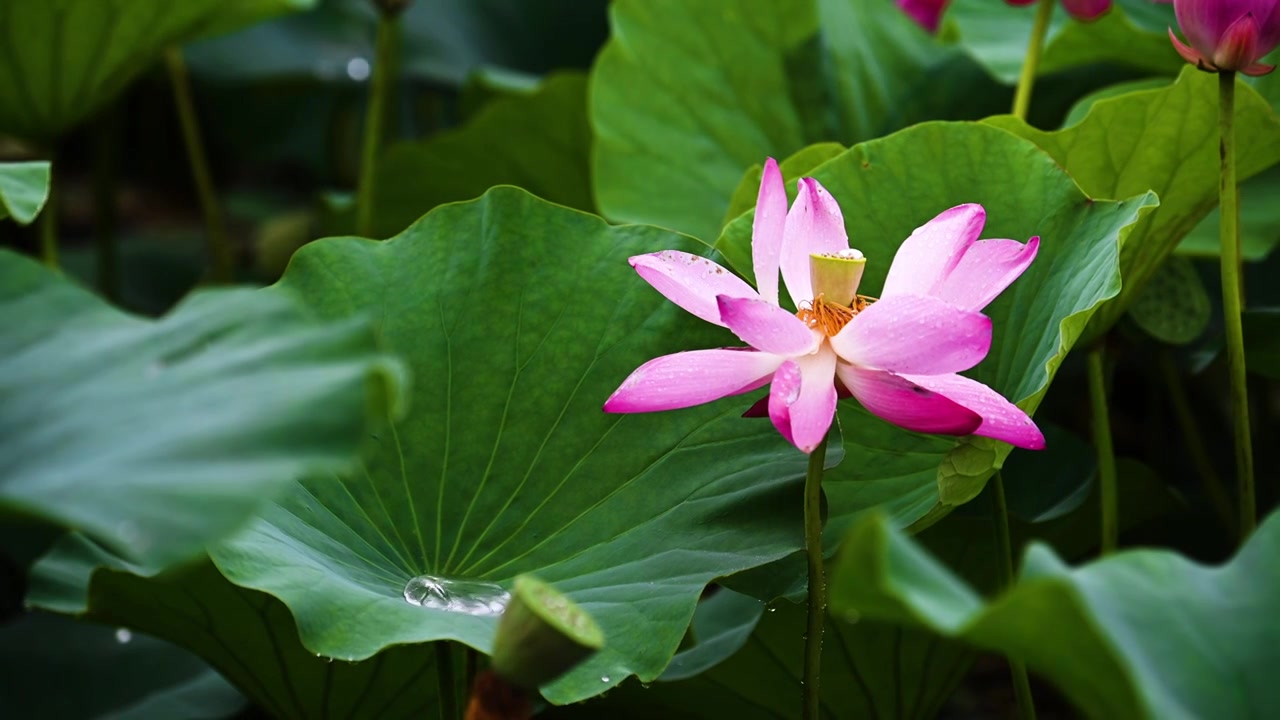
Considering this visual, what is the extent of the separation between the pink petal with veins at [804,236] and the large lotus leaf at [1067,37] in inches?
25.5

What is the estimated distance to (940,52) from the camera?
152cm

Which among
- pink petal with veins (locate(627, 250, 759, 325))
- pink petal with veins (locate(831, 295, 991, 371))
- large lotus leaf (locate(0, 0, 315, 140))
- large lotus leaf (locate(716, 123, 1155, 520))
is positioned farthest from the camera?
large lotus leaf (locate(0, 0, 315, 140))

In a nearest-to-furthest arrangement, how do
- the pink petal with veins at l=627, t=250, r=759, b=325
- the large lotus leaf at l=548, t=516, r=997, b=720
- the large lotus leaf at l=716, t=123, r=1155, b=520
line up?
the pink petal with veins at l=627, t=250, r=759, b=325
the large lotus leaf at l=716, t=123, r=1155, b=520
the large lotus leaf at l=548, t=516, r=997, b=720

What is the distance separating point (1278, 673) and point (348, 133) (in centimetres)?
237

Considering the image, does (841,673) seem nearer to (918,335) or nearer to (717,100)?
(918,335)

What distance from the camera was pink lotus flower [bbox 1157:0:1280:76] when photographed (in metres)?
0.83

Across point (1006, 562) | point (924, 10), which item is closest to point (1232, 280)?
point (1006, 562)

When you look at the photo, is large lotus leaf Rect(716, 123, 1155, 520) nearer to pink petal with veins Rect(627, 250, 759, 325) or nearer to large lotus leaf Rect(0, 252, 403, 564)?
pink petal with veins Rect(627, 250, 759, 325)

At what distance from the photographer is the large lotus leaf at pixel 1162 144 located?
0.97 m

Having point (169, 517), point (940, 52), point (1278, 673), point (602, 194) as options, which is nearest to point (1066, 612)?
point (1278, 673)

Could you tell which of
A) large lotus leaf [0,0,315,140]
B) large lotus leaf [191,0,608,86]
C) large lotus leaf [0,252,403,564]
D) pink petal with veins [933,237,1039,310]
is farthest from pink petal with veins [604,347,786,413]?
large lotus leaf [191,0,608,86]

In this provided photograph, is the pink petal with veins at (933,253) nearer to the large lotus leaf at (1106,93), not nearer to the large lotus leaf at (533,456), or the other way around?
the large lotus leaf at (533,456)

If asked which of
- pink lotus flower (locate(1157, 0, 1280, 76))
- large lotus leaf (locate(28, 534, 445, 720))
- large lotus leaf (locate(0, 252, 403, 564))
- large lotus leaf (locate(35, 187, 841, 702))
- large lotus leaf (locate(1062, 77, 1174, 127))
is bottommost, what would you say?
large lotus leaf (locate(28, 534, 445, 720))

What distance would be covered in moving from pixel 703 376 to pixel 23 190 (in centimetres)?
44
